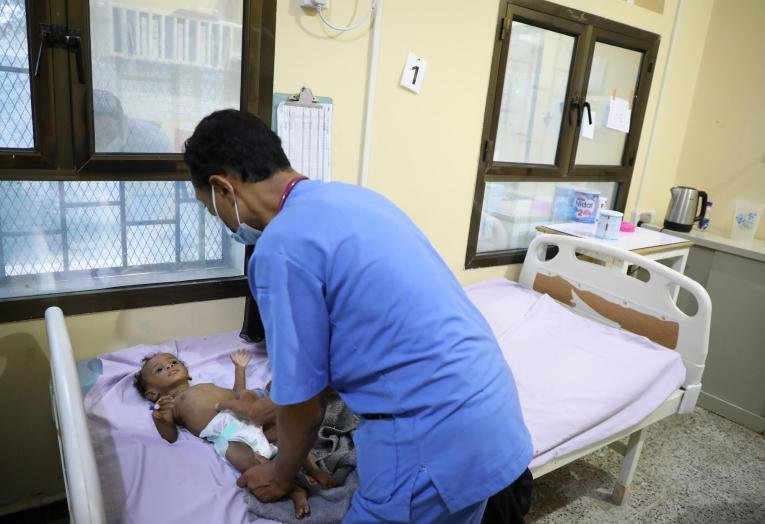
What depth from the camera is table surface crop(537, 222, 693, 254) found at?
8.91ft

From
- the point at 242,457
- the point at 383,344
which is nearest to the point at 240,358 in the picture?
the point at 242,457

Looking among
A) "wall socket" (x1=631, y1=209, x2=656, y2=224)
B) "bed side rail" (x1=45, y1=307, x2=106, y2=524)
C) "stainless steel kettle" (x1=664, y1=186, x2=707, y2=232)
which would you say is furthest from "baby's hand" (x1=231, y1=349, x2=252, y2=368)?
"stainless steel kettle" (x1=664, y1=186, x2=707, y2=232)

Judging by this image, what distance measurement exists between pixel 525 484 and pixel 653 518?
116cm

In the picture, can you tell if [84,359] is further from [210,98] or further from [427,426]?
[427,426]

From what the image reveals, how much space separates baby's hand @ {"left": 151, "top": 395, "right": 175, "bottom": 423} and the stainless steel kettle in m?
2.95

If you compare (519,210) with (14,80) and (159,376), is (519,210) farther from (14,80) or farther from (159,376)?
(14,80)

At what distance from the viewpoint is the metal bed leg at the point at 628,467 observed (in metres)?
2.20

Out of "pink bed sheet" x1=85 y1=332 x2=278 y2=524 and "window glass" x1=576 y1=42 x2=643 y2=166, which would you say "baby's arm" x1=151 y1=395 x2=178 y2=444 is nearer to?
"pink bed sheet" x1=85 y1=332 x2=278 y2=524

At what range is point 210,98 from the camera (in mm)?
1929

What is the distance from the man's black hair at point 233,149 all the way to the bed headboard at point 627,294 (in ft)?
5.33

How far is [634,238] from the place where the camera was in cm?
289

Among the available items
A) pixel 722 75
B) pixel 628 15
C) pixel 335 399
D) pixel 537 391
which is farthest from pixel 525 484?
pixel 722 75

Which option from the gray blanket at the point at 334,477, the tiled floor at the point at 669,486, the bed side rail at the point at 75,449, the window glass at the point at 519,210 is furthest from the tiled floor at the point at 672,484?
the bed side rail at the point at 75,449

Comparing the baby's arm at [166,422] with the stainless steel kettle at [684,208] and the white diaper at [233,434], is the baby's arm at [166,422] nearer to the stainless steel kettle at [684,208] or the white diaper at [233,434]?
the white diaper at [233,434]
